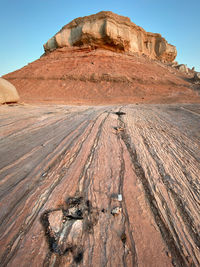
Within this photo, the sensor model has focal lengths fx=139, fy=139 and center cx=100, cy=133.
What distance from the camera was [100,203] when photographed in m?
0.70

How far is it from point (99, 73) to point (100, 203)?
570 inches

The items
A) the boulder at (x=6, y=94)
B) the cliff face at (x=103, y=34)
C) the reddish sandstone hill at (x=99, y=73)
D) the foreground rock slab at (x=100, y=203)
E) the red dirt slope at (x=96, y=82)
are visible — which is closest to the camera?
the foreground rock slab at (x=100, y=203)

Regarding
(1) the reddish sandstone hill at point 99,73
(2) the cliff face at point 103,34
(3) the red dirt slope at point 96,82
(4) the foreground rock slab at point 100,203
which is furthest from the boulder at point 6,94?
(2) the cliff face at point 103,34

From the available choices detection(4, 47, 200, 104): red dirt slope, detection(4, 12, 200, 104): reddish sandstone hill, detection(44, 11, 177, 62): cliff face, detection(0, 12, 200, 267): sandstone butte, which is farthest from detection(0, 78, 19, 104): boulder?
detection(44, 11, 177, 62): cliff face

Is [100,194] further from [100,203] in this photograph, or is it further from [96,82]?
[96,82]

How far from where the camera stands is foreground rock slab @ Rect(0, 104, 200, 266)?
50cm

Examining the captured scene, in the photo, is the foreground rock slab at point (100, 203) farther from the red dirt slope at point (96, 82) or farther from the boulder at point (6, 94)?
the red dirt slope at point (96, 82)

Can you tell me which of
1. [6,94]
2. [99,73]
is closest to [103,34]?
[99,73]

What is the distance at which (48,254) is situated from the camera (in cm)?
49

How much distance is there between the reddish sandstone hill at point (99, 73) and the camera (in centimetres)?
1177

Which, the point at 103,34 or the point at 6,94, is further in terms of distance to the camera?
the point at 103,34

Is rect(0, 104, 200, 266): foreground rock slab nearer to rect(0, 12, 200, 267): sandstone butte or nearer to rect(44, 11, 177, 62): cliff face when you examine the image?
rect(0, 12, 200, 267): sandstone butte

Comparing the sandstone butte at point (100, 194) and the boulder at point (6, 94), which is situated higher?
the boulder at point (6, 94)

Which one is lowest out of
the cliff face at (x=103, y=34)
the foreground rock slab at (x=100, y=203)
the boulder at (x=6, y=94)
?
the foreground rock slab at (x=100, y=203)
